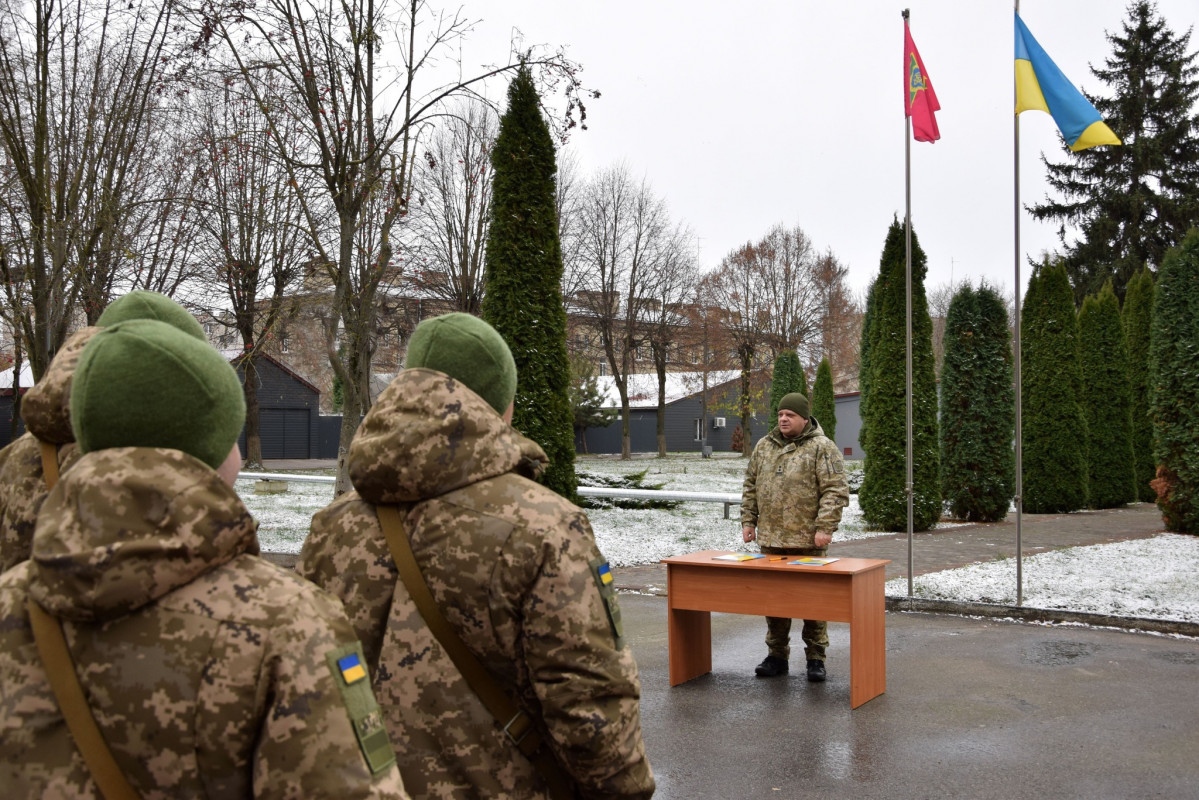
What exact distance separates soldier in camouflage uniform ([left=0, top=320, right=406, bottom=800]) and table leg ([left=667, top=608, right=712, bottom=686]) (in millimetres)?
5845

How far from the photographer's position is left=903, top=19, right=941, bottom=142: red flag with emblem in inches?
408

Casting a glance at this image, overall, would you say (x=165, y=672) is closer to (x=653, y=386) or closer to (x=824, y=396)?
(x=824, y=396)

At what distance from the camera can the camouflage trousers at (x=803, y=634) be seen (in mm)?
7242

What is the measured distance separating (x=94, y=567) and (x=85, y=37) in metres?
11.4

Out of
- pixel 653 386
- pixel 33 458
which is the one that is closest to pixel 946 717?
pixel 33 458

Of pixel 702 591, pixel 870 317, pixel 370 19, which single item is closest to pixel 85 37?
pixel 370 19

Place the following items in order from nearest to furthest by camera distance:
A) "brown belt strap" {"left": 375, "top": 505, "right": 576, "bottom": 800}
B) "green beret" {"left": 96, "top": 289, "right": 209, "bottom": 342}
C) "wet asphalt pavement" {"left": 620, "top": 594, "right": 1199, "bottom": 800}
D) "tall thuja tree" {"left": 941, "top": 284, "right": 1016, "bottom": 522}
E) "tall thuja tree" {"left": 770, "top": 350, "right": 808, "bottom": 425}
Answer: "brown belt strap" {"left": 375, "top": 505, "right": 576, "bottom": 800} < "green beret" {"left": 96, "top": 289, "right": 209, "bottom": 342} < "wet asphalt pavement" {"left": 620, "top": 594, "right": 1199, "bottom": 800} < "tall thuja tree" {"left": 941, "top": 284, "right": 1016, "bottom": 522} < "tall thuja tree" {"left": 770, "top": 350, "right": 808, "bottom": 425}

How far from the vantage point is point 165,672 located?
1.47m

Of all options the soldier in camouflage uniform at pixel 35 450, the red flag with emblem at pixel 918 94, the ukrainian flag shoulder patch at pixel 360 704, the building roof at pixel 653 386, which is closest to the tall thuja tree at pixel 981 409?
the red flag with emblem at pixel 918 94

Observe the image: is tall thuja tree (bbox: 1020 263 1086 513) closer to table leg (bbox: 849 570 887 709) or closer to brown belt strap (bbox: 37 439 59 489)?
table leg (bbox: 849 570 887 709)

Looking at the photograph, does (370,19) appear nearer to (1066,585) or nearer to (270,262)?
(1066,585)

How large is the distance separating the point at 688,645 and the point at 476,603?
5.34 metres

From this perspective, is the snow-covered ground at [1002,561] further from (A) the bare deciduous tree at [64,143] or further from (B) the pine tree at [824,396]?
(B) the pine tree at [824,396]

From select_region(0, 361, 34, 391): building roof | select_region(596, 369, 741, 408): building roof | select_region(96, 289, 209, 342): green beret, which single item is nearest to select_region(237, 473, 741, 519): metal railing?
select_region(96, 289, 209, 342): green beret
